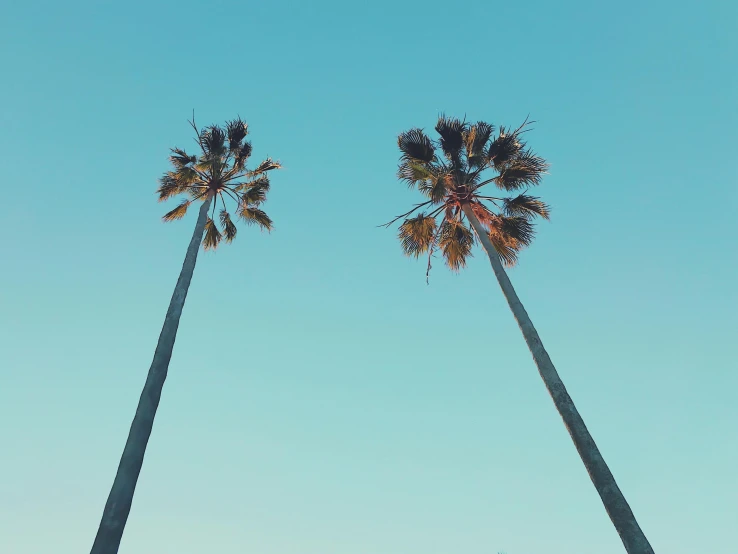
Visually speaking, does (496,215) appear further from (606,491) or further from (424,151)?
(606,491)

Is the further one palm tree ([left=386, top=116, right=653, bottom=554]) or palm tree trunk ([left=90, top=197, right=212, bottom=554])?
palm tree ([left=386, top=116, right=653, bottom=554])

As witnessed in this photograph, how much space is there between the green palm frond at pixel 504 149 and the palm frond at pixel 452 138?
101cm

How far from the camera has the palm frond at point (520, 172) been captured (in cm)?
1594

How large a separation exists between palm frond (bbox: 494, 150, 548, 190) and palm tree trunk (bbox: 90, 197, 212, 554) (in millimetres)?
9665

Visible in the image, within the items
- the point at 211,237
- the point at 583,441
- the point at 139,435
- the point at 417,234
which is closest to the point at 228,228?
the point at 211,237

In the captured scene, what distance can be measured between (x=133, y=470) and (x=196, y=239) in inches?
255

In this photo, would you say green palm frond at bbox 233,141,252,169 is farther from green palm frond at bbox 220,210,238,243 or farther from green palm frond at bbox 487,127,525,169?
green palm frond at bbox 487,127,525,169

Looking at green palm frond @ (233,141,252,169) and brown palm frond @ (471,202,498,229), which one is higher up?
green palm frond @ (233,141,252,169)

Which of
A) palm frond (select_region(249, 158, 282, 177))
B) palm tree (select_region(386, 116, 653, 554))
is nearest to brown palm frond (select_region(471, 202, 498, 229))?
palm tree (select_region(386, 116, 653, 554))

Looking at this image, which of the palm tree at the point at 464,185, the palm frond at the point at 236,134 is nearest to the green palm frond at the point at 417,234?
the palm tree at the point at 464,185

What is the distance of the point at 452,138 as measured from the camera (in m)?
16.4

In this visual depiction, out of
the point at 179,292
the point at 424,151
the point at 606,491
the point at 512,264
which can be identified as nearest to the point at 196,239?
the point at 179,292

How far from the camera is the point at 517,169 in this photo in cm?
1598

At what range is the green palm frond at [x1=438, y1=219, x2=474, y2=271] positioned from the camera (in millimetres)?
17172
